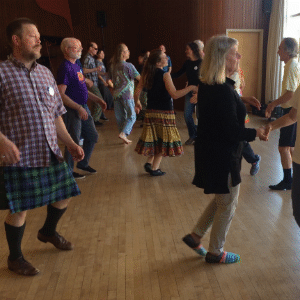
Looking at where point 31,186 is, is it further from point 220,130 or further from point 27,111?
point 220,130

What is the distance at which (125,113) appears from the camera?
5.88m

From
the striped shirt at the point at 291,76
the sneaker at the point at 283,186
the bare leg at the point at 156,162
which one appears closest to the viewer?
the striped shirt at the point at 291,76

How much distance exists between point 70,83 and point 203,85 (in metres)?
2.05

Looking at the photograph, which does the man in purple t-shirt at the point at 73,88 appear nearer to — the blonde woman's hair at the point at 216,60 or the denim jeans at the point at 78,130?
the denim jeans at the point at 78,130

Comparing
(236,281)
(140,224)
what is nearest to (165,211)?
(140,224)

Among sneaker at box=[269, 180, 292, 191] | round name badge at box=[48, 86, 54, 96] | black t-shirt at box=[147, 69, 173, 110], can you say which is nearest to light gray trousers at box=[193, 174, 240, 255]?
round name badge at box=[48, 86, 54, 96]

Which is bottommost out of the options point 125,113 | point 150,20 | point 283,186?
point 283,186

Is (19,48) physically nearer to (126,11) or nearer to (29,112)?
(29,112)

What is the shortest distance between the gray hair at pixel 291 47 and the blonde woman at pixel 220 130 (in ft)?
4.89

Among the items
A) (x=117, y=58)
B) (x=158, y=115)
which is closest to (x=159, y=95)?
(x=158, y=115)

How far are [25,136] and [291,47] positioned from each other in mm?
2515

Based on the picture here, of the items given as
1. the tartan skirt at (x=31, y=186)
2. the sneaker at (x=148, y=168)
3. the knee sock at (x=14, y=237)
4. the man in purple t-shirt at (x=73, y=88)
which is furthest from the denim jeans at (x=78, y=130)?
the knee sock at (x=14, y=237)

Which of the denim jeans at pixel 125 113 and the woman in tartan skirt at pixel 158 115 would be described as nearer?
the woman in tartan skirt at pixel 158 115

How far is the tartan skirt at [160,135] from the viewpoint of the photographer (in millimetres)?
4000
